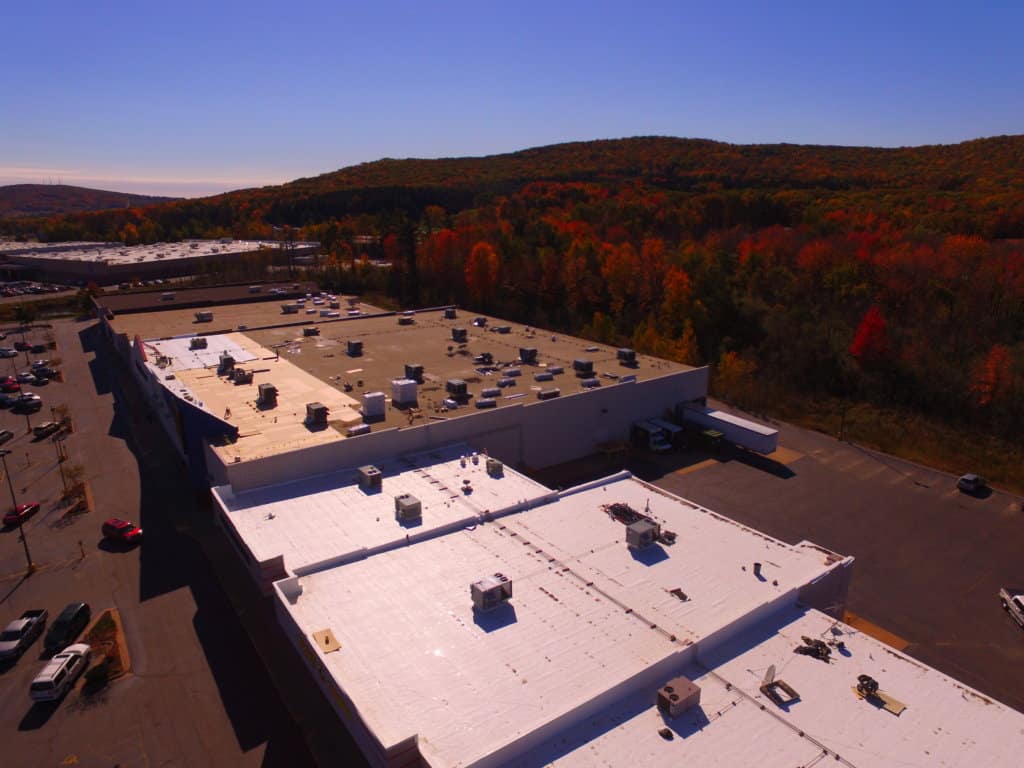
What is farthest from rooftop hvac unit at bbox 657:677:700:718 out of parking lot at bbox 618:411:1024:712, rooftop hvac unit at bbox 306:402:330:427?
rooftop hvac unit at bbox 306:402:330:427

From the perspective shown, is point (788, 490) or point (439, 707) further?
point (788, 490)

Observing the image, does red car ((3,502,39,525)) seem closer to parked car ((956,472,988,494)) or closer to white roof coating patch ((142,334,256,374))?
white roof coating patch ((142,334,256,374))

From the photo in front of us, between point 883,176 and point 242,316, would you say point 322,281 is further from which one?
point 883,176

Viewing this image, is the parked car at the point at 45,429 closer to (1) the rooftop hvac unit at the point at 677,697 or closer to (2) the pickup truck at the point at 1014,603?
(1) the rooftop hvac unit at the point at 677,697

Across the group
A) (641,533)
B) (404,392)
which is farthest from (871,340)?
(641,533)

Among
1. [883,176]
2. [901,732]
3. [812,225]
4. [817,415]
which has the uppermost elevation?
[883,176]

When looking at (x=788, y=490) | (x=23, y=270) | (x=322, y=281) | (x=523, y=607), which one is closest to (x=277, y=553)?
(x=523, y=607)

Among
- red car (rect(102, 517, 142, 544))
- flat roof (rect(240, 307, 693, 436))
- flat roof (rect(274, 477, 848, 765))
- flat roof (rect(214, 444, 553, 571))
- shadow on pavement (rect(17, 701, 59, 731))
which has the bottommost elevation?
shadow on pavement (rect(17, 701, 59, 731))

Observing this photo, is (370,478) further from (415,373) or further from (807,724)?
(807,724)

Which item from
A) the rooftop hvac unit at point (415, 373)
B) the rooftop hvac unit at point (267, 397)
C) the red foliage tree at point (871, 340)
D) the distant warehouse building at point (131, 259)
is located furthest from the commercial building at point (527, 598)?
the distant warehouse building at point (131, 259)
